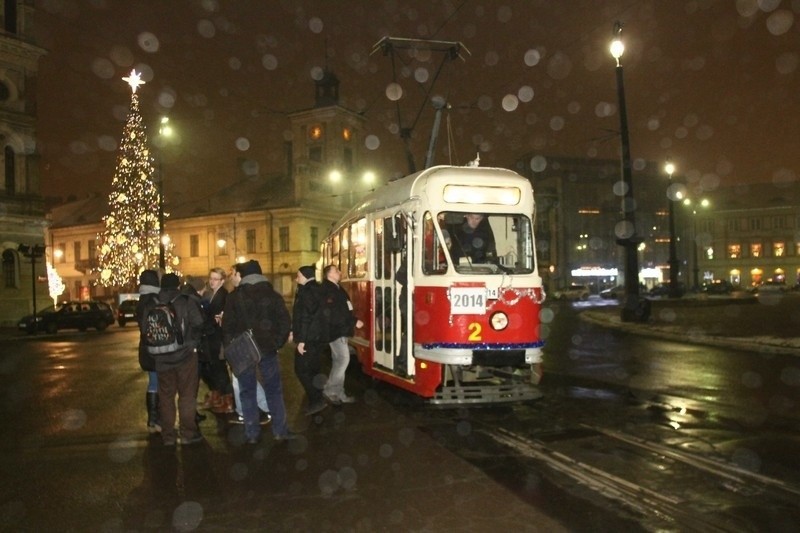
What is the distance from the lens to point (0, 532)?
5.41 m

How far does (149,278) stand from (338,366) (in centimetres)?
316

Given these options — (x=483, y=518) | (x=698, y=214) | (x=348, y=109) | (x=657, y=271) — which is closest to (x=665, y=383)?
(x=483, y=518)

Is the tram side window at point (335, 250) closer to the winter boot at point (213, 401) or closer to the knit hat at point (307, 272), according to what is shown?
the winter boot at point (213, 401)

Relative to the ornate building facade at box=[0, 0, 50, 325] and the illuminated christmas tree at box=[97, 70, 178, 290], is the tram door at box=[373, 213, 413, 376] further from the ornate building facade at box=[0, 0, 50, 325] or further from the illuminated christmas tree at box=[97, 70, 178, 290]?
the illuminated christmas tree at box=[97, 70, 178, 290]

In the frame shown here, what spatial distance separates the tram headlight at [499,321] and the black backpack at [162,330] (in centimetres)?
404

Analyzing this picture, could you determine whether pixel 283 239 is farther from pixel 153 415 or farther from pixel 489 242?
pixel 153 415

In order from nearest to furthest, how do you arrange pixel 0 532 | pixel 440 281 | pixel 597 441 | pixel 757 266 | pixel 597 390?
1. pixel 0 532
2. pixel 597 441
3. pixel 440 281
4. pixel 597 390
5. pixel 757 266

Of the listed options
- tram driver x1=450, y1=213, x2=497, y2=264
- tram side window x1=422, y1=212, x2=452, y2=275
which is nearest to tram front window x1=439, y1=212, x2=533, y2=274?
tram driver x1=450, y1=213, x2=497, y2=264

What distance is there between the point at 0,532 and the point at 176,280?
3.35 m

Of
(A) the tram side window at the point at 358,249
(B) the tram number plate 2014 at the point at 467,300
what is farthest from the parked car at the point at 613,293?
(B) the tram number plate 2014 at the point at 467,300

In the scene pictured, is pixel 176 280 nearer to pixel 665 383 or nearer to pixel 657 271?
pixel 665 383

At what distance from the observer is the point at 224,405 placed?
10.5 metres

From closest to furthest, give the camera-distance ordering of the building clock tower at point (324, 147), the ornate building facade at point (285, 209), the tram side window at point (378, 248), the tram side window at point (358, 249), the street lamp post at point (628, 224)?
1. the tram side window at point (378, 248)
2. the tram side window at point (358, 249)
3. the street lamp post at point (628, 224)
4. the ornate building facade at point (285, 209)
5. the building clock tower at point (324, 147)

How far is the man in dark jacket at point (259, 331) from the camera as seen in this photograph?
316 inches
